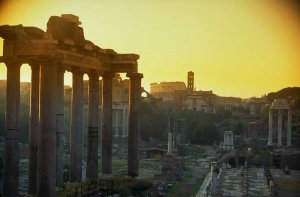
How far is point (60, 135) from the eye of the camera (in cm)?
1666

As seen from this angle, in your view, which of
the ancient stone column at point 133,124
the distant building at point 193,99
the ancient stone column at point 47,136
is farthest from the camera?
the distant building at point 193,99

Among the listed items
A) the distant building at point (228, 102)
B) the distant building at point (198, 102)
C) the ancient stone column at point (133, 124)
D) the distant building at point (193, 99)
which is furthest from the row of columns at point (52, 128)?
the distant building at point (228, 102)

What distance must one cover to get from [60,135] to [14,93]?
2.30 meters

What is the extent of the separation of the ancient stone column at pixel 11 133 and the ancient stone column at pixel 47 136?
5.41 ft

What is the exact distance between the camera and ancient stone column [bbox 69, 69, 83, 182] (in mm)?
17953

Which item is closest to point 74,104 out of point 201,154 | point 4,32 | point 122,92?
point 4,32

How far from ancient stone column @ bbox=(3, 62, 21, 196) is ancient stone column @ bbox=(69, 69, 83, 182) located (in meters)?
2.81

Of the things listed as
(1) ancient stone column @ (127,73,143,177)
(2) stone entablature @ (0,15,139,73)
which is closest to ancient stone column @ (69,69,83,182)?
(2) stone entablature @ (0,15,139,73)

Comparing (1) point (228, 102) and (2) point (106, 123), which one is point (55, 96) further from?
(1) point (228, 102)

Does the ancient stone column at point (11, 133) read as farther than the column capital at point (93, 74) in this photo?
No

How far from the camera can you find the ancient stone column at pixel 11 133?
15.3 m

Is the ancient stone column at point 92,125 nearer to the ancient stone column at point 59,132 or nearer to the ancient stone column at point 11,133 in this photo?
the ancient stone column at point 59,132

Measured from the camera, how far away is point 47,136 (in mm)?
14148

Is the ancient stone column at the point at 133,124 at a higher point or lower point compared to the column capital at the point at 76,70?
lower
